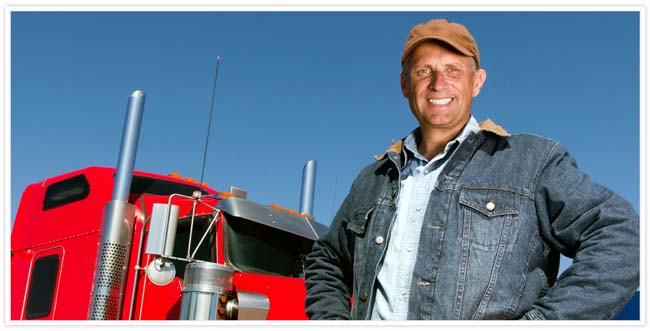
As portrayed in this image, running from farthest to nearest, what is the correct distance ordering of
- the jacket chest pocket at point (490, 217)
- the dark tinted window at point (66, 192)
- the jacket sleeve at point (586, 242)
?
the dark tinted window at point (66, 192), the jacket chest pocket at point (490, 217), the jacket sleeve at point (586, 242)

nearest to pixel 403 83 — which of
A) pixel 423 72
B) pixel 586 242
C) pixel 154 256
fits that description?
pixel 423 72

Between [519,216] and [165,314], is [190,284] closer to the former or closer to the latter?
[165,314]

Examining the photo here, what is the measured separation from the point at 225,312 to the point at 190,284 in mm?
308

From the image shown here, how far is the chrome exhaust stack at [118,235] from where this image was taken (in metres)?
5.00

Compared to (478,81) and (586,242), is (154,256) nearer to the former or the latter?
(478,81)

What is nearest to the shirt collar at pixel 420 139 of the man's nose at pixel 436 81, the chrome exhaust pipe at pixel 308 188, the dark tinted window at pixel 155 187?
the man's nose at pixel 436 81

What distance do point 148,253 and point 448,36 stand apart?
10.5 ft

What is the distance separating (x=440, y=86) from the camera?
210 cm

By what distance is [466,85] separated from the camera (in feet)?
7.02

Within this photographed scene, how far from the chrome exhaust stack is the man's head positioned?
140 inches

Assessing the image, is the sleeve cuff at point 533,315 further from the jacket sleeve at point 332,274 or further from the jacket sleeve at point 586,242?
the jacket sleeve at point 332,274

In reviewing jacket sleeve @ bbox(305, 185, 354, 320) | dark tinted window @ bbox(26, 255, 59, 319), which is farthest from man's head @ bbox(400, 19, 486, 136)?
dark tinted window @ bbox(26, 255, 59, 319)

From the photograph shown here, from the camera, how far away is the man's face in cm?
210
